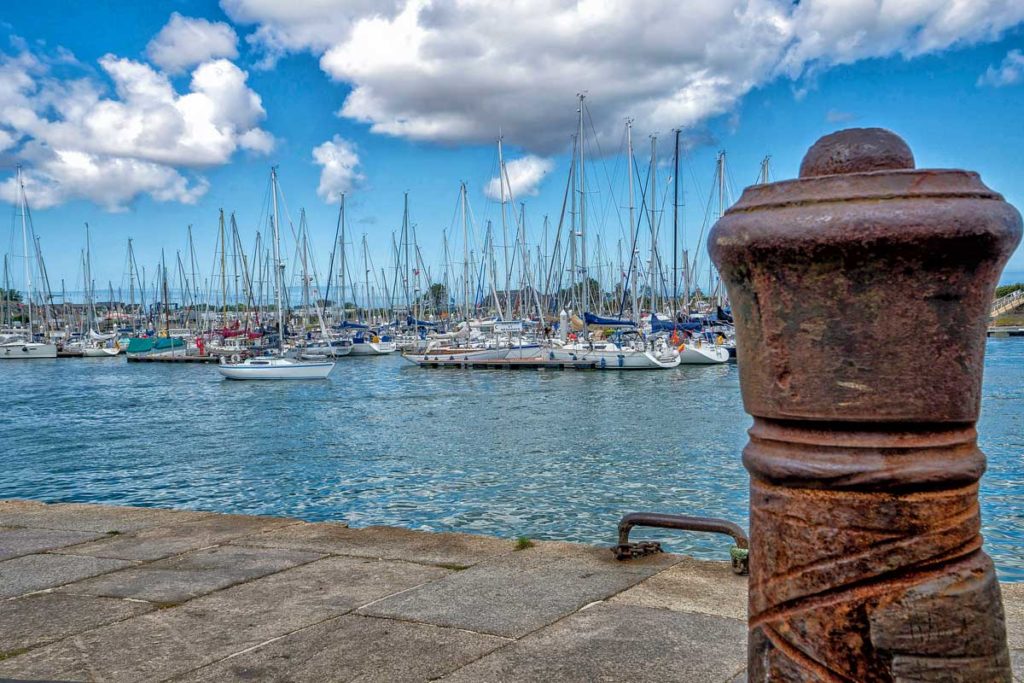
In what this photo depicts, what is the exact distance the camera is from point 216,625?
5059 millimetres

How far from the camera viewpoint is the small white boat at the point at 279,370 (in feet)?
167

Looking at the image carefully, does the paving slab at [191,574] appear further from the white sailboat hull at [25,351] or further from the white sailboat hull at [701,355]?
the white sailboat hull at [25,351]

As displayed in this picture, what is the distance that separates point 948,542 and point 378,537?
569cm

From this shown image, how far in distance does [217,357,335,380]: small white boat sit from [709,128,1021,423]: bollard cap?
163 ft

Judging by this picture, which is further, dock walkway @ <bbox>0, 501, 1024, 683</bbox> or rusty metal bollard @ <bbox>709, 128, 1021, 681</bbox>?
dock walkway @ <bbox>0, 501, 1024, 683</bbox>

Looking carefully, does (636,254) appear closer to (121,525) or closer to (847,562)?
(121,525)

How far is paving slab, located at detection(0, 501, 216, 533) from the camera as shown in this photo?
8.24 m

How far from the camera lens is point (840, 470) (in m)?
2.14

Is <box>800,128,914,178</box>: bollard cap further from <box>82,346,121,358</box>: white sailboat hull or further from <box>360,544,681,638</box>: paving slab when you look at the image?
<box>82,346,121,358</box>: white sailboat hull

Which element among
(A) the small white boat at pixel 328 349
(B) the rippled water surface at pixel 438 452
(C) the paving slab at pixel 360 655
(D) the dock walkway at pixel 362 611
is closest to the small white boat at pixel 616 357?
(B) the rippled water surface at pixel 438 452

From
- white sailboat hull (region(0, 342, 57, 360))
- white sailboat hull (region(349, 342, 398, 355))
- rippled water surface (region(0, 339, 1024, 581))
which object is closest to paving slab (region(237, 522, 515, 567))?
rippled water surface (region(0, 339, 1024, 581))

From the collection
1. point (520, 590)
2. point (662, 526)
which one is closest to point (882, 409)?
point (520, 590)

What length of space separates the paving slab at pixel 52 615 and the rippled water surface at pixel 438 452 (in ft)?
26.0

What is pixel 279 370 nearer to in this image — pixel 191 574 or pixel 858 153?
pixel 191 574
